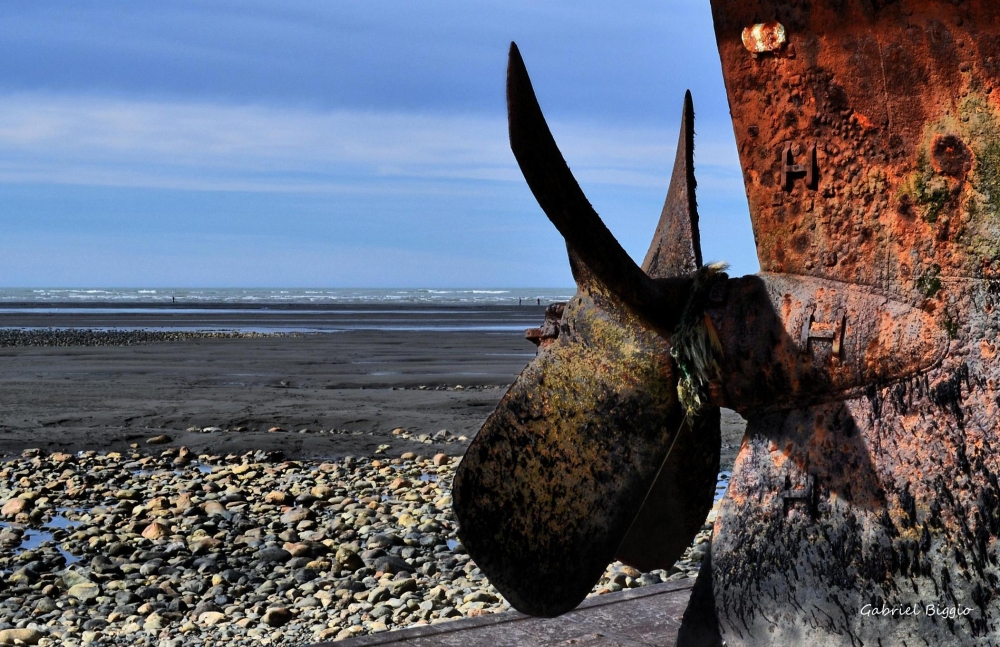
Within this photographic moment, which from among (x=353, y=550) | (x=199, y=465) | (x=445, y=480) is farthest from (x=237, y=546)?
(x=199, y=465)

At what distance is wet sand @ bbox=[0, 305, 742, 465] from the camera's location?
1173cm

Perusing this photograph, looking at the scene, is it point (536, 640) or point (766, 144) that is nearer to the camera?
point (766, 144)

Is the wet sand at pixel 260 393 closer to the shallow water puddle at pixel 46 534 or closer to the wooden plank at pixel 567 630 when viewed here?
the shallow water puddle at pixel 46 534

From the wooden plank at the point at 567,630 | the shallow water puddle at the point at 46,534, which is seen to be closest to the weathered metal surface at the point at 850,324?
the wooden plank at the point at 567,630

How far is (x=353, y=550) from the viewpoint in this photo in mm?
6816

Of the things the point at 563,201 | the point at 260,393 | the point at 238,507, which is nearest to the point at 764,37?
the point at 563,201

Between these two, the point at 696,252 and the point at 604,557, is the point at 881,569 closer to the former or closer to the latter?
the point at 604,557

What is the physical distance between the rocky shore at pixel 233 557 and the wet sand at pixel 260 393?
1700mm

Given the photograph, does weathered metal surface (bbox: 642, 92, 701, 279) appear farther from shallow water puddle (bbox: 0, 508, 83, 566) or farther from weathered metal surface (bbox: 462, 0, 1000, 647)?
shallow water puddle (bbox: 0, 508, 83, 566)

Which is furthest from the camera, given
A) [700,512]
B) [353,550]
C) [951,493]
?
[353,550]

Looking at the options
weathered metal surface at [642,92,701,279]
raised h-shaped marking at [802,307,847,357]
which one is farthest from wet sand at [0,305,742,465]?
raised h-shaped marking at [802,307,847,357]

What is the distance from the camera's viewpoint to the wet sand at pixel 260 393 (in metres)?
11.7

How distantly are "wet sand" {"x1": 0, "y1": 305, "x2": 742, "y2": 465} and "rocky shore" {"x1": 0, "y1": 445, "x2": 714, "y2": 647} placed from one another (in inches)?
66.9

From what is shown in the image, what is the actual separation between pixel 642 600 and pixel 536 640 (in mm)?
643
